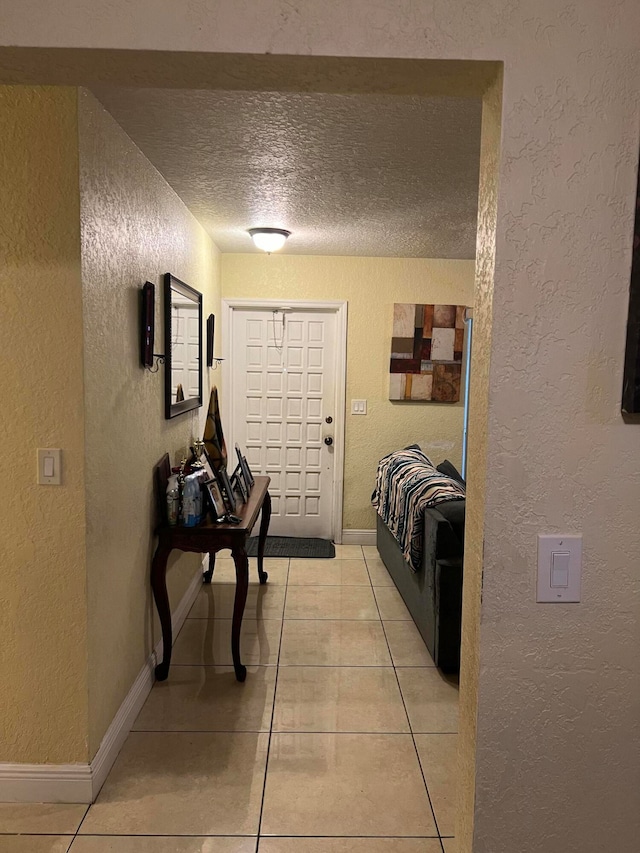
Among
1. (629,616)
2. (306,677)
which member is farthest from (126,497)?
(629,616)

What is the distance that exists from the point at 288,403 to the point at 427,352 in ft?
3.98

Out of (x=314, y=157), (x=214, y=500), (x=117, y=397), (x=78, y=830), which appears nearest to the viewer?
(x=78, y=830)

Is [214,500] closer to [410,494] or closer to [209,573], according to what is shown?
[410,494]

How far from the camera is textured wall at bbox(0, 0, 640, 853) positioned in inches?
44.1

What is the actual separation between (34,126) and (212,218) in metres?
1.95

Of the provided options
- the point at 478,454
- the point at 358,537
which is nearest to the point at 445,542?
the point at 478,454

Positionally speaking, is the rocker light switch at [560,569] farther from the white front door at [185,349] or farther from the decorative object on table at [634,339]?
the white front door at [185,349]

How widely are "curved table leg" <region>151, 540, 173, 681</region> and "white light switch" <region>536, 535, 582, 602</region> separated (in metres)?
2.13

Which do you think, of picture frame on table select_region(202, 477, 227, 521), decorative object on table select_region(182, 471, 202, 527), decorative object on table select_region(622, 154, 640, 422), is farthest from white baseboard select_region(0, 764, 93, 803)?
decorative object on table select_region(622, 154, 640, 422)

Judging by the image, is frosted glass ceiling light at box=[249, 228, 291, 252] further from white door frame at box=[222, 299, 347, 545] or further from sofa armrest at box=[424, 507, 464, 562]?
sofa armrest at box=[424, 507, 464, 562]

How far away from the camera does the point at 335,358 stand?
5.29 m

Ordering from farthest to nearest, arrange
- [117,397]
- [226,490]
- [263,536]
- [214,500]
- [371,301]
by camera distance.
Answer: [371,301], [263,536], [226,490], [214,500], [117,397]

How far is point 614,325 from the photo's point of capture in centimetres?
118

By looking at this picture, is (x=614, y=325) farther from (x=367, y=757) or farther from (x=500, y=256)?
(x=367, y=757)
